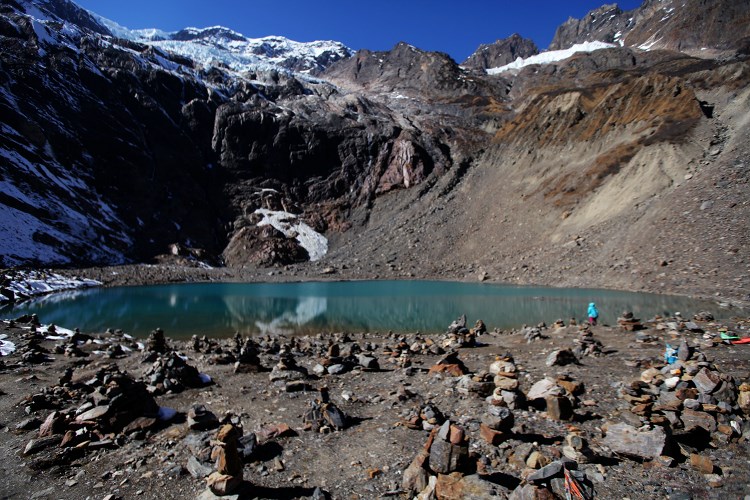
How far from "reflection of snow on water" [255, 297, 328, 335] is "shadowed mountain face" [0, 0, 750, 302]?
2831cm

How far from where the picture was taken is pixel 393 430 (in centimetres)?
836

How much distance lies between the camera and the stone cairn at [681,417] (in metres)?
6.57

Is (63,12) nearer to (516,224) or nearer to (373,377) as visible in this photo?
(516,224)

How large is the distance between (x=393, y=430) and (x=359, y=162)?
99675 mm

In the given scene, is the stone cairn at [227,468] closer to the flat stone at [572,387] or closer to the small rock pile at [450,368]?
the small rock pile at [450,368]

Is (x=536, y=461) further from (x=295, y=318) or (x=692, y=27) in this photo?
(x=692, y=27)

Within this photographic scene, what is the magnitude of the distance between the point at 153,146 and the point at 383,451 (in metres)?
106

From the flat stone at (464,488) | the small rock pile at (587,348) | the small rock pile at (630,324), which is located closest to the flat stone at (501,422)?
the flat stone at (464,488)

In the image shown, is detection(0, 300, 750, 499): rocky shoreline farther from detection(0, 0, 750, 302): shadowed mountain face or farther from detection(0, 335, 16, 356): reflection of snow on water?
detection(0, 0, 750, 302): shadowed mountain face

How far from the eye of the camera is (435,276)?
6662cm

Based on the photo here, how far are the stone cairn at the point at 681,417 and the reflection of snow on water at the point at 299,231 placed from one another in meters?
77.3

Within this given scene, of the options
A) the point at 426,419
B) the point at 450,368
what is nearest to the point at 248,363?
the point at 450,368

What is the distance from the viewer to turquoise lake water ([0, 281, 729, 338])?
28297mm

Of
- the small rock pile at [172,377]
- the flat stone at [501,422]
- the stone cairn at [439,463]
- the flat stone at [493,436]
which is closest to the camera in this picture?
the stone cairn at [439,463]
